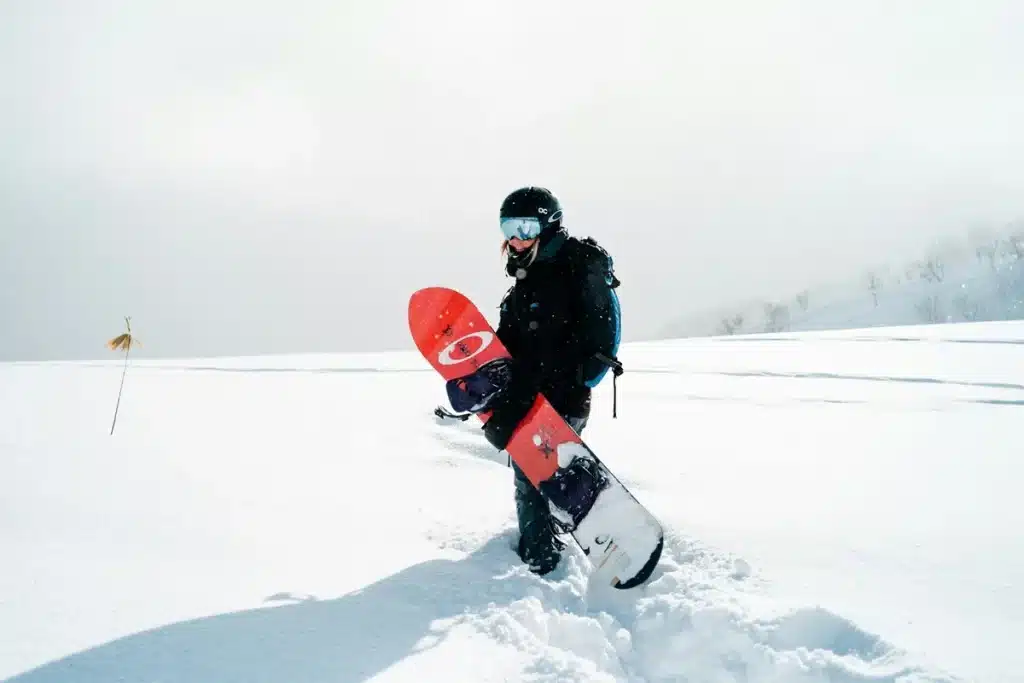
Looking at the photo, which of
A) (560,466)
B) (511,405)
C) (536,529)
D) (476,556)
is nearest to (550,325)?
(511,405)

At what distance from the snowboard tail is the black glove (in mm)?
44

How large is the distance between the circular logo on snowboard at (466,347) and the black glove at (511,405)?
0.30 m

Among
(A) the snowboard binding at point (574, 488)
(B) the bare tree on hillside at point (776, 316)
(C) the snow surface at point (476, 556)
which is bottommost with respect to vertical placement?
(B) the bare tree on hillside at point (776, 316)

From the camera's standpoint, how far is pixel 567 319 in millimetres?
4027

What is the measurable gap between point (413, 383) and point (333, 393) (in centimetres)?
173

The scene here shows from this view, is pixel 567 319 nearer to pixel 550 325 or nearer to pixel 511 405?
pixel 550 325

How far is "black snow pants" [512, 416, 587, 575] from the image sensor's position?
4051mm

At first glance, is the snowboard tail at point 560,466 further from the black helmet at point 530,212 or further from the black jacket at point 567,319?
the black helmet at point 530,212

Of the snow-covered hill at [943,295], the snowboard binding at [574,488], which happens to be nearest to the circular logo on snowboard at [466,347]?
the snowboard binding at [574,488]

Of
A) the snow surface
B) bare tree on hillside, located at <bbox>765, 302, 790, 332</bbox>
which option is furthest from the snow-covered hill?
the snow surface

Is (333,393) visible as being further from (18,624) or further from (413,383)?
(18,624)

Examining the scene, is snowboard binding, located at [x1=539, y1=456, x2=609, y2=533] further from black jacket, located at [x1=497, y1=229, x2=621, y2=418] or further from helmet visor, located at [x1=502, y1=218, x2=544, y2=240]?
helmet visor, located at [x1=502, y1=218, x2=544, y2=240]

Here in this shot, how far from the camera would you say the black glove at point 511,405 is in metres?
4.03

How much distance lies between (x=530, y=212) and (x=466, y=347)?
1.02 meters
